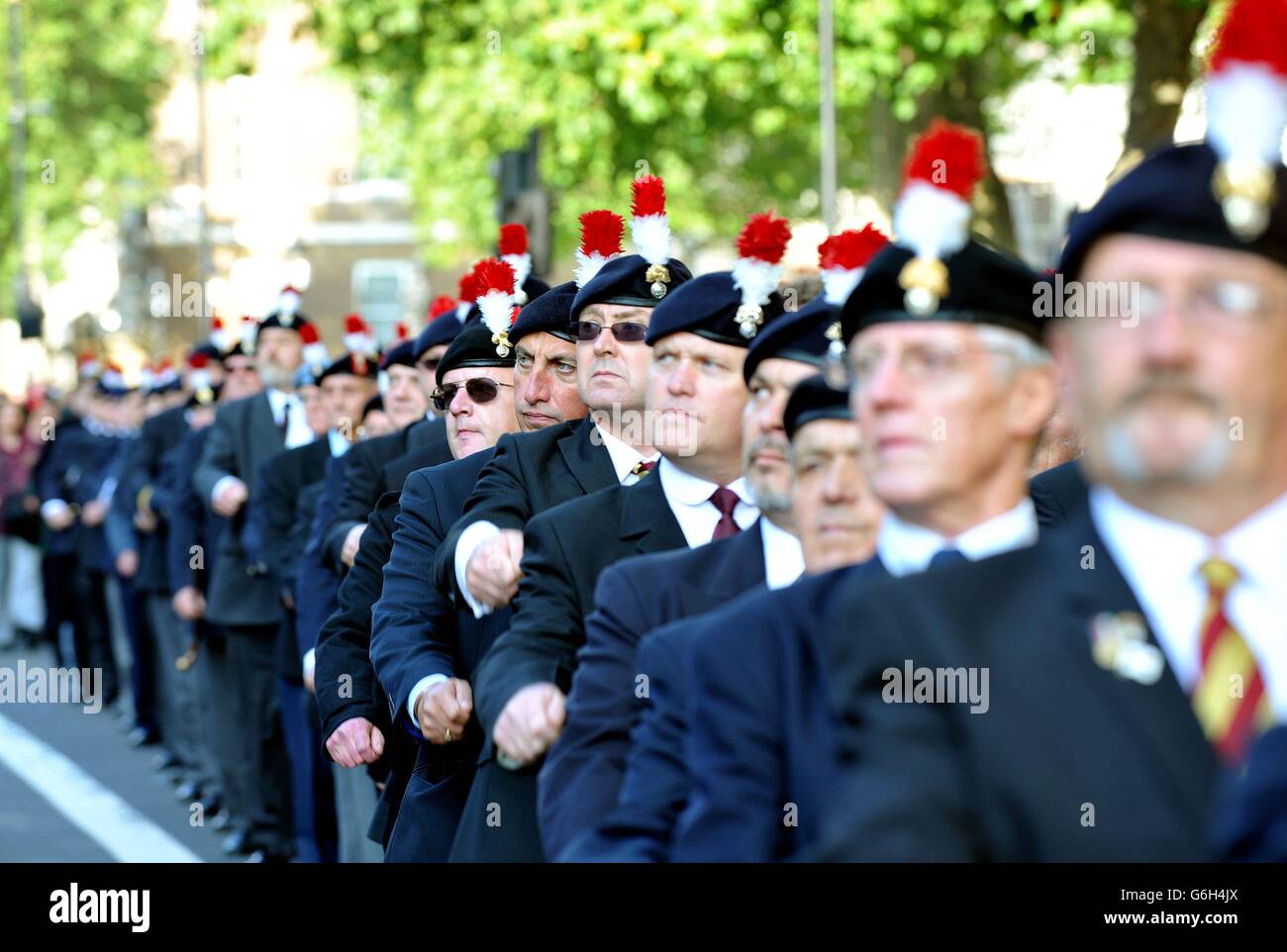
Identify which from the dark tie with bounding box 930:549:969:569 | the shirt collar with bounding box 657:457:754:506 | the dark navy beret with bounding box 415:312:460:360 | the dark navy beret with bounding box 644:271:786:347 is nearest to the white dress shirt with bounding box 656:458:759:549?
the shirt collar with bounding box 657:457:754:506

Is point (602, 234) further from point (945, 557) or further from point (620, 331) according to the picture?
point (945, 557)

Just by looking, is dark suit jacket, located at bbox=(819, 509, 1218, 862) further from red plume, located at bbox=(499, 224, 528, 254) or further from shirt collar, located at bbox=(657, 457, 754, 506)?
red plume, located at bbox=(499, 224, 528, 254)

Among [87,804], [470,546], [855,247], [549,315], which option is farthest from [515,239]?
[87,804]

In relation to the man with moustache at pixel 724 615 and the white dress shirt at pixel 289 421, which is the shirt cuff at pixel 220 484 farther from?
the man with moustache at pixel 724 615

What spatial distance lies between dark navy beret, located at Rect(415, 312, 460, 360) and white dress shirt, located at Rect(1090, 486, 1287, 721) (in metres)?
6.31

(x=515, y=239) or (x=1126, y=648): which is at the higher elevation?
(x=515, y=239)

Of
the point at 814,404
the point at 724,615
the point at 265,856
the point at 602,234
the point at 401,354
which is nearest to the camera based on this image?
the point at 724,615

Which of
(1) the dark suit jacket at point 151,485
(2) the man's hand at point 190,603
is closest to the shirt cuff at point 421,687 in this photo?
(2) the man's hand at point 190,603

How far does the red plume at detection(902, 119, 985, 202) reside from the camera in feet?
11.5

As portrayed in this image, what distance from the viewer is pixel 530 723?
4789 millimetres

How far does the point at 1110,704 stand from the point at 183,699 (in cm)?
1278

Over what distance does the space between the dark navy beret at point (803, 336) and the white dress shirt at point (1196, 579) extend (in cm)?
131

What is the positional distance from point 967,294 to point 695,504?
1875mm
